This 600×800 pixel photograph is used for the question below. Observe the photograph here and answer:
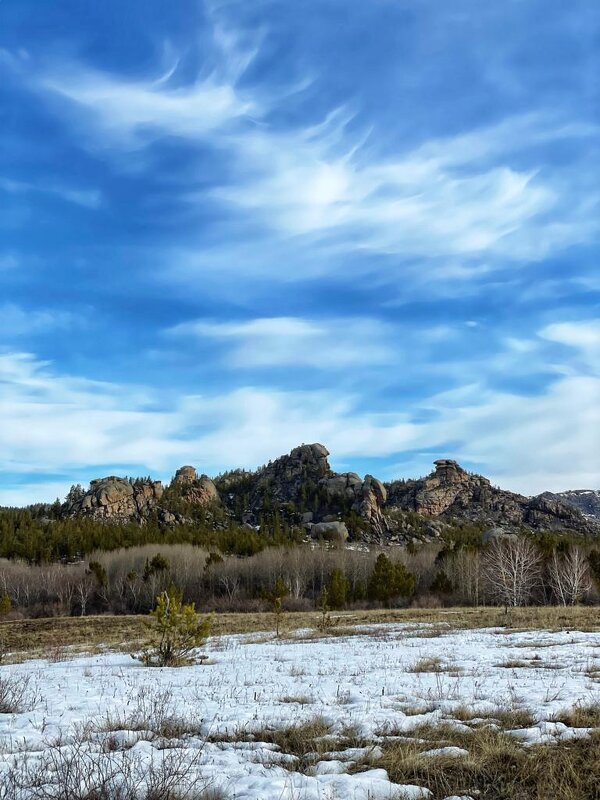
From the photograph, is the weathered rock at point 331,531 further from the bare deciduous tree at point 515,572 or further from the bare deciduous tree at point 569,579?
the bare deciduous tree at point 569,579

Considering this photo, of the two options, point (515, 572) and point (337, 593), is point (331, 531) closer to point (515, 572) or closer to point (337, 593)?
point (337, 593)

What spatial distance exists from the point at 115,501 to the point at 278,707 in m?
173

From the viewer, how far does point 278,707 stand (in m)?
9.47

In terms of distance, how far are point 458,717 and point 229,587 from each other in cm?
8439

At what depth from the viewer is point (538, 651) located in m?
16.8

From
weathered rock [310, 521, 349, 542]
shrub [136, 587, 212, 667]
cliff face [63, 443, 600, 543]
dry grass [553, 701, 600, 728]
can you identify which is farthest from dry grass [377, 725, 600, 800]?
cliff face [63, 443, 600, 543]

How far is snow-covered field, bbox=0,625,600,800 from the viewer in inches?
239

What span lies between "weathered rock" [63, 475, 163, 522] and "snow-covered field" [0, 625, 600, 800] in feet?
523

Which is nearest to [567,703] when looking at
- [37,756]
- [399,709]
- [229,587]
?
[399,709]

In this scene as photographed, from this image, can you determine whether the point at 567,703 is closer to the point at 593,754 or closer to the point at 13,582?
the point at 593,754

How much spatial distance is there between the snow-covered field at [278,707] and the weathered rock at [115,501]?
6271 inches

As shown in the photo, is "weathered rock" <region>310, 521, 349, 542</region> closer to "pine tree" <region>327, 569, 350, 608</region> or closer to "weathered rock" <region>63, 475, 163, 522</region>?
"weathered rock" <region>63, 475, 163, 522</region>

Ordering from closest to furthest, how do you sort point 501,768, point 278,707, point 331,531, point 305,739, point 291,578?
1. point 501,768
2. point 305,739
3. point 278,707
4. point 291,578
5. point 331,531

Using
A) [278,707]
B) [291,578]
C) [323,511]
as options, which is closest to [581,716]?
[278,707]
